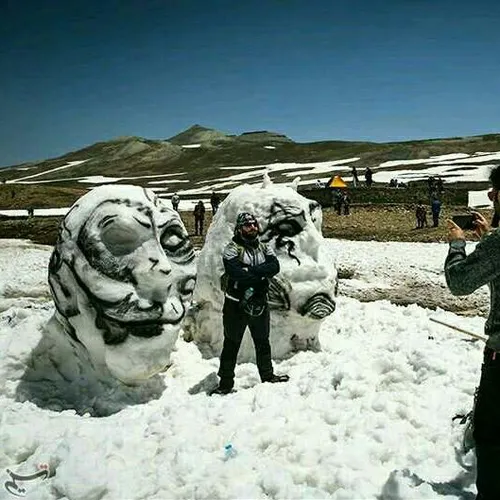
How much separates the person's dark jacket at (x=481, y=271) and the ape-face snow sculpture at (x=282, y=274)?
3.20 metres

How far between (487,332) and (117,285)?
3260 millimetres

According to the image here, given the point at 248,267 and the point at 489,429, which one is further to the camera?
the point at 248,267

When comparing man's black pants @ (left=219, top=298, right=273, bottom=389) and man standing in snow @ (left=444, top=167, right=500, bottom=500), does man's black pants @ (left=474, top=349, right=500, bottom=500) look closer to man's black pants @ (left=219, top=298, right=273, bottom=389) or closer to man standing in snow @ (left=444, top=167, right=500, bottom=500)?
man standing in snow @ (left=444, top=167, right=500, bottom=500)

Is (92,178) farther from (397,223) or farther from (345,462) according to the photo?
(345,462)

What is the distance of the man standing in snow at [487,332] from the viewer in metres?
3.22

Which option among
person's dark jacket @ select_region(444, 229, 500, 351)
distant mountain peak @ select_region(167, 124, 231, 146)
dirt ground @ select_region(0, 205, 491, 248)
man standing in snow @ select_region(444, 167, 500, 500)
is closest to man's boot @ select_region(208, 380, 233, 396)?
man standing in snow @ select_region(444, 167, 500, 500)

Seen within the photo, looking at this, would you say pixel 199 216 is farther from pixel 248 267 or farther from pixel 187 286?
pixel 248 267

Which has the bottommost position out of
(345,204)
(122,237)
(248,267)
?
(345,204)

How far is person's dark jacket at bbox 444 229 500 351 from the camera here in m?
3.21

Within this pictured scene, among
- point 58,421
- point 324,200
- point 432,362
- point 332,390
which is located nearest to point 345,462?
point 332,390

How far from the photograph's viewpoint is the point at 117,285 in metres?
5.48

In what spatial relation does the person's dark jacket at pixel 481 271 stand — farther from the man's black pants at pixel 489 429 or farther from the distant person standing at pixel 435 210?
the distant person standing at pixel 435 210

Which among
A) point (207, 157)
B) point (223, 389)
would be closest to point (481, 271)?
point (223, 389)

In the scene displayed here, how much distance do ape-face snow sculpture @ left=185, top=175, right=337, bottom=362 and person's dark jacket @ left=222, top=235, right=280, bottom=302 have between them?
82 centimetres
